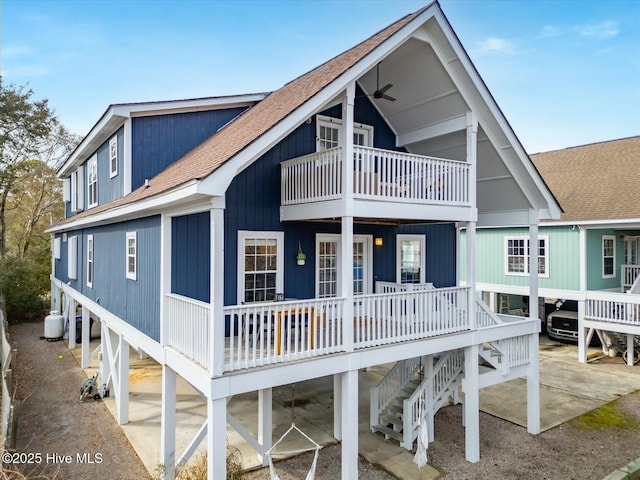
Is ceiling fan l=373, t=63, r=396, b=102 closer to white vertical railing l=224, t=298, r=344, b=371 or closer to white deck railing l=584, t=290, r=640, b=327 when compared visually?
white vertical railing l=224, t=298, r=344, b=371

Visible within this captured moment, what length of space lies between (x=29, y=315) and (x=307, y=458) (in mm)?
22040

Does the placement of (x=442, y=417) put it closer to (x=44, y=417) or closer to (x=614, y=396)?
(x=614, y=396)

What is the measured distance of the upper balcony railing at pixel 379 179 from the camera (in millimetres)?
7285

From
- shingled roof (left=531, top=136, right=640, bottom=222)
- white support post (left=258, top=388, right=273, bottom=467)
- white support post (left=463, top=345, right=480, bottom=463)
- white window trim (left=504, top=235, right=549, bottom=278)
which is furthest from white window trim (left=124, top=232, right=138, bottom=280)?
shingled roof (left=531, top=136, right=640, bottom=222)

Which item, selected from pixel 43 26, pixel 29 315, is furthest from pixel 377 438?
pixel 29 315

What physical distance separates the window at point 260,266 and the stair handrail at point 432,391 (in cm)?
385

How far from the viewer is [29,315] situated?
23.5m

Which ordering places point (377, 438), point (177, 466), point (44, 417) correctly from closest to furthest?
point (177, 466) < point (377, 438) < point (44, 417)

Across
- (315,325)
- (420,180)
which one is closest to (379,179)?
(420,180)

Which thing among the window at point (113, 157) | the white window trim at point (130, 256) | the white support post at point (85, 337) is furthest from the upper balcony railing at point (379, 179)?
the white support post at point (85, 337)

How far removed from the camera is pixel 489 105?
336 inches

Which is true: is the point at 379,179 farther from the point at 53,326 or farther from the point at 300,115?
the point at 53,326

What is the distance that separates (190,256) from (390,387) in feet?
19.0

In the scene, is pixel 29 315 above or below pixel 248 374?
below
